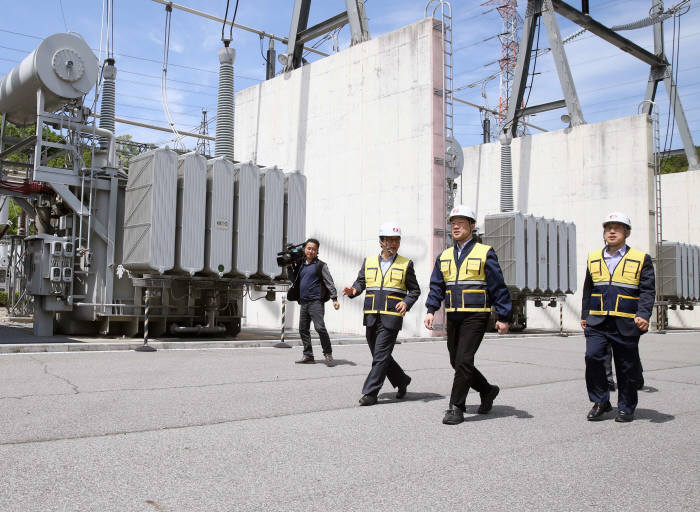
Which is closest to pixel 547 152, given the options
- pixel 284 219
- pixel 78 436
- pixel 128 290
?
pixel 284 219

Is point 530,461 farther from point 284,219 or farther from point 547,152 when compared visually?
point 547,152

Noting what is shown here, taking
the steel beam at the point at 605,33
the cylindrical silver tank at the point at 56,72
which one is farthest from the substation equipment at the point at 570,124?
the cylindrical silver tank at the point at 56,72

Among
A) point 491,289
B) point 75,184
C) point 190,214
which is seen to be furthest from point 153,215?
point 491,289

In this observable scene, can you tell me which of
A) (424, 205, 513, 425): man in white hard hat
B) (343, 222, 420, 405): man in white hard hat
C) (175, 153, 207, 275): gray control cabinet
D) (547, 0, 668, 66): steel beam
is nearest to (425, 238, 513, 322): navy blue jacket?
(424, 205, 513, 425): man in white hard hat

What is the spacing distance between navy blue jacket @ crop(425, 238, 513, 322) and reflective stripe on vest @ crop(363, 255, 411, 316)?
663 millimetres

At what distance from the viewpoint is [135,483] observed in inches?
151

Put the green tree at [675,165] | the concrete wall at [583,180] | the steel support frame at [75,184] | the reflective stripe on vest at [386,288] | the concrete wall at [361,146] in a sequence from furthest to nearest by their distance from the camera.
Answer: the green tree at [675,165] < the concrete wall at [583,180] < the concrete wall at [361,146] < the steel support frame at [75,184] < the reflective stripe on vest at [386,288]

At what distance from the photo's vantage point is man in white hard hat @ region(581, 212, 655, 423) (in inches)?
245

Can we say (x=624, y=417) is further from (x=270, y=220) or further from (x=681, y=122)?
(x=681, y=122)

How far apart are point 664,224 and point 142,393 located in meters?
31.6

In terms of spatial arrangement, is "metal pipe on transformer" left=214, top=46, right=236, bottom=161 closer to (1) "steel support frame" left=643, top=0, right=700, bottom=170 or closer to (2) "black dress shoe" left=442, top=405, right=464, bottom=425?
(2) "black dress shoe" left=442, top=405, right=464, bottom=425

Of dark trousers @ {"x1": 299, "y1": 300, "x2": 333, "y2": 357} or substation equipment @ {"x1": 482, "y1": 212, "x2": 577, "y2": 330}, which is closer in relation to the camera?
dark trousers @ {"x1": 299, "y1": 300, "x2": 333, "y2": 357}

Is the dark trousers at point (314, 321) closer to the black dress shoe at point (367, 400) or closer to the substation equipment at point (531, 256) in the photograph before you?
the black dress shoe at point (367, 400)

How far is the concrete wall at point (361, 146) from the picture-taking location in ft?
63.5
